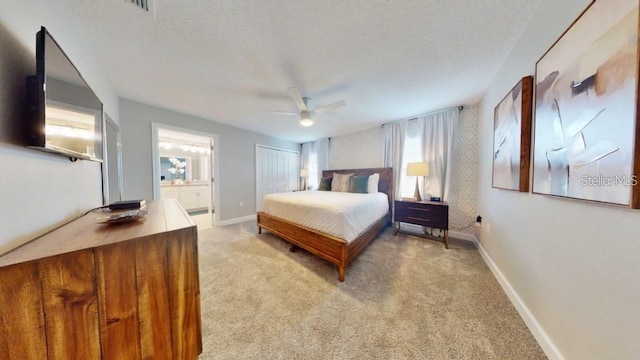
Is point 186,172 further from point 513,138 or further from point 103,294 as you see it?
point 513,138

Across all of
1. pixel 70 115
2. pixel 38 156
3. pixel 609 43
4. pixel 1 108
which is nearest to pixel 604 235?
pixel 609 43

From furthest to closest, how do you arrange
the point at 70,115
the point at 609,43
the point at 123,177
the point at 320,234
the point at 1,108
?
the point at 123,177 → the point at 320,234 → the point at 70,115 → the point at 609,43 → the point at 1,108

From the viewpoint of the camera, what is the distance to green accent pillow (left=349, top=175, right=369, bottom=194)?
11.6ft

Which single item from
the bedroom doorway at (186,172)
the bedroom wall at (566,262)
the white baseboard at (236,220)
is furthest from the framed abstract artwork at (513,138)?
the bedroom doorway at (186,172)

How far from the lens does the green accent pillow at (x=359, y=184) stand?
3.54 m

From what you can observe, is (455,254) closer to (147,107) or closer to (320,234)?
(320,234)

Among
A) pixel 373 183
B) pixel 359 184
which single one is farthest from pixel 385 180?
pixel 359 184

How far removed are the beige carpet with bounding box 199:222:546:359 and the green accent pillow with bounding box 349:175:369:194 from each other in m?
1.38

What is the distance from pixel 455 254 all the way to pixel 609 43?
2381 mm

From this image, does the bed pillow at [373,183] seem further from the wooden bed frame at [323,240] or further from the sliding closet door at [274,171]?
the sliding closet door at [274,171]

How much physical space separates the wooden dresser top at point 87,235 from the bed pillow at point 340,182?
9.96 ft

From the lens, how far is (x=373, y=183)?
11.8 feet

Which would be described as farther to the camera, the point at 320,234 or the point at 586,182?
the point at 320,234

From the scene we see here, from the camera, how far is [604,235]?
2.69ft
